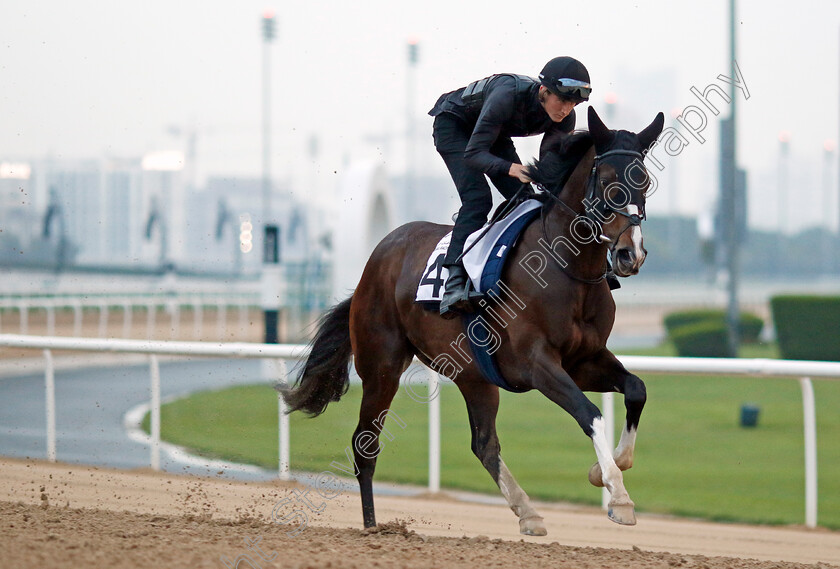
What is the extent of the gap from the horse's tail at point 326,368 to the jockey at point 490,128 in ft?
3.39

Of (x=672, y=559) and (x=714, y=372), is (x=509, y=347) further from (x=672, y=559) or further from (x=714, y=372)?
(x=714, y=372)

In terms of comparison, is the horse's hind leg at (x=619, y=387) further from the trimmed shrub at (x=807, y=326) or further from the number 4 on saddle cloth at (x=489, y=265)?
the trimmed shrub at (x=807, y=326)

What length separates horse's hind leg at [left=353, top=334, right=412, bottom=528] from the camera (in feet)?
15.0

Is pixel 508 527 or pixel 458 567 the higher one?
pixel 458 567

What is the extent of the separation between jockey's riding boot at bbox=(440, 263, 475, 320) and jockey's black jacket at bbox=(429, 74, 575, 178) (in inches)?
17.0

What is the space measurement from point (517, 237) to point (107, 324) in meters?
15.0

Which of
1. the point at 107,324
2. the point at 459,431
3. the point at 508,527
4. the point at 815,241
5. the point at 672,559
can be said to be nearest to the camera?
the point at 672,559

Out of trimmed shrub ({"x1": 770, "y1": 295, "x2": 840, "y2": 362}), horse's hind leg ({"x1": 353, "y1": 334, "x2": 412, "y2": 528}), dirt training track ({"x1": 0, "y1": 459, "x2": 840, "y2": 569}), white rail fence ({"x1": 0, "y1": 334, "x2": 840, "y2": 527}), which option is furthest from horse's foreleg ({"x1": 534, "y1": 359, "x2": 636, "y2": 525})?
trimmed shrub ({"x1": 770, "y1": 295, "x2": 840, "y2": 362})

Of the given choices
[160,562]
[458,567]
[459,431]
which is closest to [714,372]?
[458,567]

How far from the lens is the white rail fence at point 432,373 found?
16.4 ft

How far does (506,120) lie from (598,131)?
0.56 m

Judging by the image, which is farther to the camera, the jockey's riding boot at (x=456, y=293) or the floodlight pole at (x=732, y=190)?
the floodlight pole at (x=732, y=190)

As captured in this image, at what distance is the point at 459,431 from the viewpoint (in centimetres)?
948

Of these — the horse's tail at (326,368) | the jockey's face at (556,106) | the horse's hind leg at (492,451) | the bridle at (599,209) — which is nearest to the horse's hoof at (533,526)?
the horse's hind leg at (492,451)
